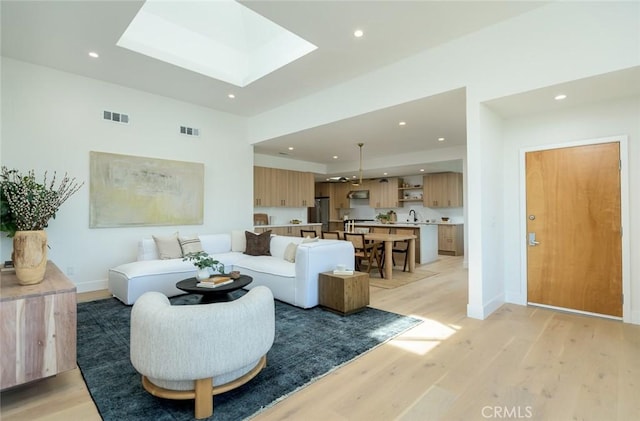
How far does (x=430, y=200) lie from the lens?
9438mm

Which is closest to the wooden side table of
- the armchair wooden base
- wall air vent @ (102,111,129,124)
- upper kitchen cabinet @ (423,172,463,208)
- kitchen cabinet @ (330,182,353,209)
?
the armchair wooden base

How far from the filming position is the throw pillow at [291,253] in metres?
4.46

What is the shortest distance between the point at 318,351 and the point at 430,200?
7.77 metres

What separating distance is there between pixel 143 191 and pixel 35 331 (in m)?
3.56

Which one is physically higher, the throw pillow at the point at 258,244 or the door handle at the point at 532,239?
the door handle at the point at 532,239

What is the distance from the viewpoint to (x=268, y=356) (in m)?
2.53

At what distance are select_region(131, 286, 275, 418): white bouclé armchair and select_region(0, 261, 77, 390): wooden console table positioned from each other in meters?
0.66

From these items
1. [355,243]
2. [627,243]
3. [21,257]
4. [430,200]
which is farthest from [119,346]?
[430,200]

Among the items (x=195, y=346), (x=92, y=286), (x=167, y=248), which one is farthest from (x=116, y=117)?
(x=195, y=346)

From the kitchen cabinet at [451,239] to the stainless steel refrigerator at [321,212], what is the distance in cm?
432

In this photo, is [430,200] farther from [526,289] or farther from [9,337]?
[9,337]

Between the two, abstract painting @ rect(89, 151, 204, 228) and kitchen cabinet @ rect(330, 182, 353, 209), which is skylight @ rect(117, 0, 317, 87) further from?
kitchen cabinet @ rect(330, 182, 353, 209)

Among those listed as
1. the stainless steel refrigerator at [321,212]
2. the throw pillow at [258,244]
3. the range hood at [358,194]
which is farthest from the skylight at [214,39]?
the stainless steel refrigerator at [321,212]

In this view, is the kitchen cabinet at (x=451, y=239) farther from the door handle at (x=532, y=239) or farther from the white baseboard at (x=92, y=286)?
the white baseboard at (x=92, y=286)
